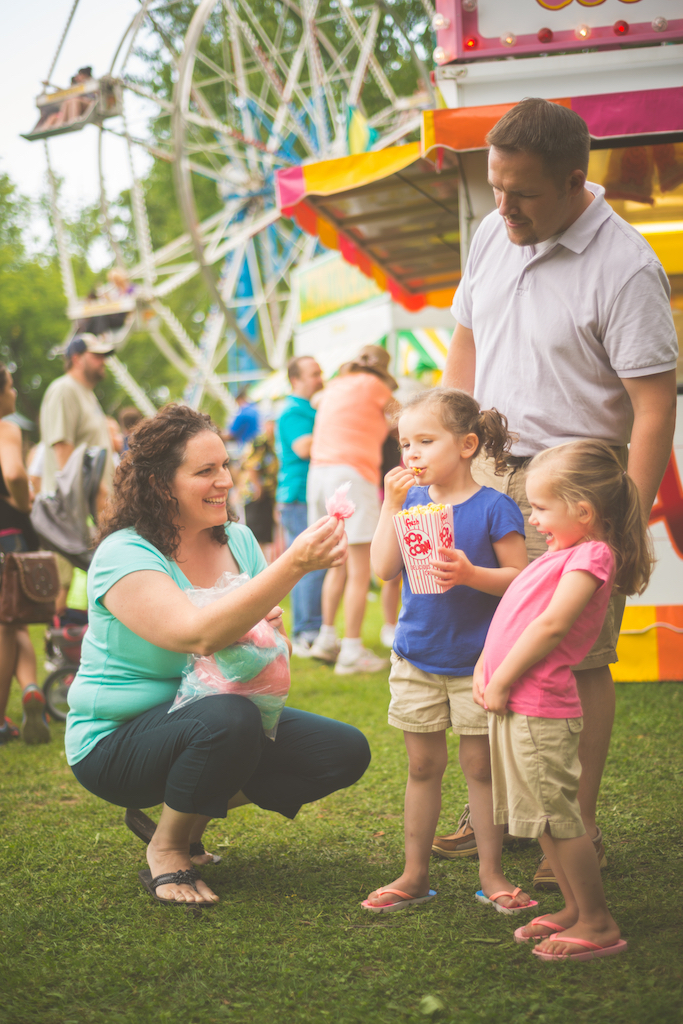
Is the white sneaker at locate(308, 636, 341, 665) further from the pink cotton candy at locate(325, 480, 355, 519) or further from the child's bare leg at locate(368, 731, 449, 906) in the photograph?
the pink cotton candy at locate(325, 480, 355, 519)

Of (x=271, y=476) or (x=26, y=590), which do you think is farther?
(x=271, y=476)

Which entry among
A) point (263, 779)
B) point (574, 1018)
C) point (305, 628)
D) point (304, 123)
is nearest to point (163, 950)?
point (263, 779)

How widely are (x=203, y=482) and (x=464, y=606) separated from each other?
2.62 ft

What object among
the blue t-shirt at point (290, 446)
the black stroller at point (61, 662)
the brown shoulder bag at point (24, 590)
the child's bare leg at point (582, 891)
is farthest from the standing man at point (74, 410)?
the child's bare leg at point (582, 891)

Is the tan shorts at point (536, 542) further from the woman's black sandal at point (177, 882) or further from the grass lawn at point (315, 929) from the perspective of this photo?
the woman's black sandal at point (177, 882)

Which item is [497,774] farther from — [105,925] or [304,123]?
[304,123]

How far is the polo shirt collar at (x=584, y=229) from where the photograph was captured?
2.23 meters

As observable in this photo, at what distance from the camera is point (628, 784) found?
3219 millimetres

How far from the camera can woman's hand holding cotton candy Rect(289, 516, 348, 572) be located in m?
2.00

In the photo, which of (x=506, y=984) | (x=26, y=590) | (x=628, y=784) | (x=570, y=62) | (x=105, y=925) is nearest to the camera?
(x=506, y=984)

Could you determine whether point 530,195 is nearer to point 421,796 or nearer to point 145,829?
point 421,796

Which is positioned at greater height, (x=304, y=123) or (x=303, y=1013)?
(x=304, y=123)

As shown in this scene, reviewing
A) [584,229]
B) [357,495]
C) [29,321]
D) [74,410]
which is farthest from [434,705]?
[29,321]

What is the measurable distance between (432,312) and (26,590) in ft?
29.1
